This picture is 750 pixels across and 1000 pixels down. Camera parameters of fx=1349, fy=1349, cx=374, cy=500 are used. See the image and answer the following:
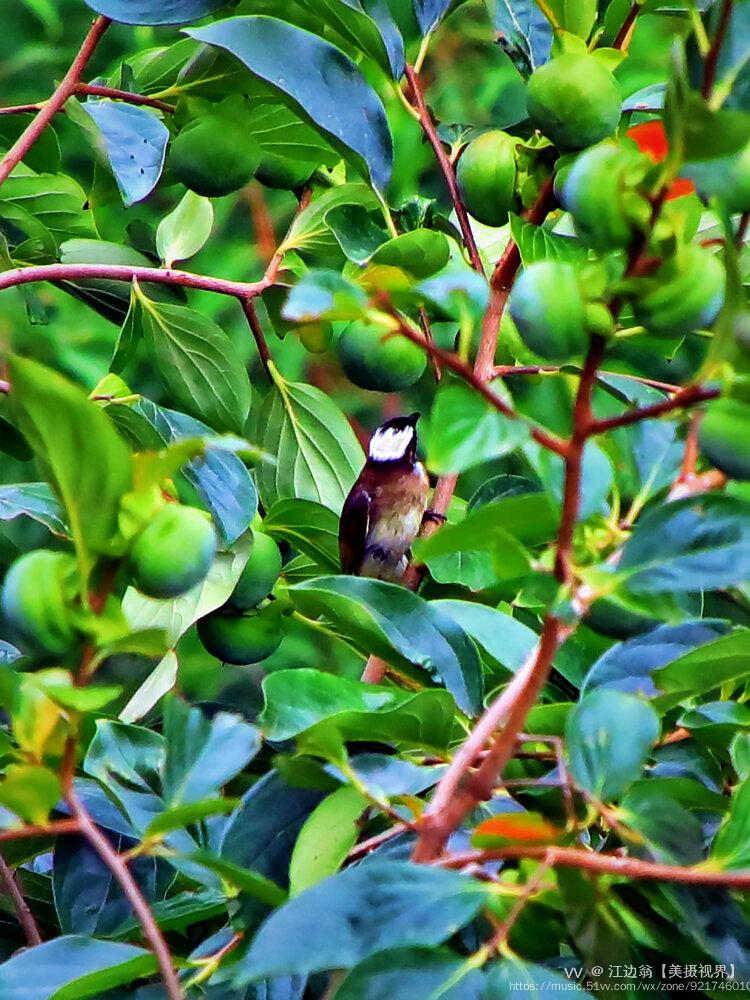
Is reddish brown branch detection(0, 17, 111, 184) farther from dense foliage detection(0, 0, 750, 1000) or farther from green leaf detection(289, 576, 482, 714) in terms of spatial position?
green leaf detection(289, 576, 482, 714)

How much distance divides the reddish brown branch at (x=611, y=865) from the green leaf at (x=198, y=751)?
94mm

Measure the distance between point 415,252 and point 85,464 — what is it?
36 centimetres

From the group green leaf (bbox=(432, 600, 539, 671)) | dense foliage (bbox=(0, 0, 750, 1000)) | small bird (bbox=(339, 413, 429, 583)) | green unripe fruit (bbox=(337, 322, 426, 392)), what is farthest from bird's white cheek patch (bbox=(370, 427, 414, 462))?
green leaf (bbox=(432, 600, 539, 671))

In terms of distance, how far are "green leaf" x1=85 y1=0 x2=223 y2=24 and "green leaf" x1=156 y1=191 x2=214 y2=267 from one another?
0.63ft

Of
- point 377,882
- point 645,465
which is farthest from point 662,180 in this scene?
point 377,882

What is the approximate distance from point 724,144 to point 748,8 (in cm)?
14

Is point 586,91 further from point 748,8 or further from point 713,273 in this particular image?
point 713,273

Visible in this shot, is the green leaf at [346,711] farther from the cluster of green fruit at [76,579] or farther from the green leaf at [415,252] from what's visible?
the green leaf at [415,252]

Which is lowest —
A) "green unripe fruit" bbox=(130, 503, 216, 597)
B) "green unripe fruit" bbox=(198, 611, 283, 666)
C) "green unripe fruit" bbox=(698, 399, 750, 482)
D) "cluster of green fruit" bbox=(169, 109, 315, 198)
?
"green unripe fruit" bbox=(198, 611, 283, 666)

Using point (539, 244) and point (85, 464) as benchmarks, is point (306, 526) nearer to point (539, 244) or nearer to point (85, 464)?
point (539, 244)

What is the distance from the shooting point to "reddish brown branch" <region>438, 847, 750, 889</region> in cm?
43

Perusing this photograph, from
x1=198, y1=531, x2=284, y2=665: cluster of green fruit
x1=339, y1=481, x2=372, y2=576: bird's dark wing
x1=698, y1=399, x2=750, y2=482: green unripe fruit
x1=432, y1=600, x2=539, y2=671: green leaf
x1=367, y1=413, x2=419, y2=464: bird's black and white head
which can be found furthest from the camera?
x1=367, y1=413, x2=419, y2=464: bird's black and white head

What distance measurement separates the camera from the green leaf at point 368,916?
422mm

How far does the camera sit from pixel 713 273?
1.39 feet
